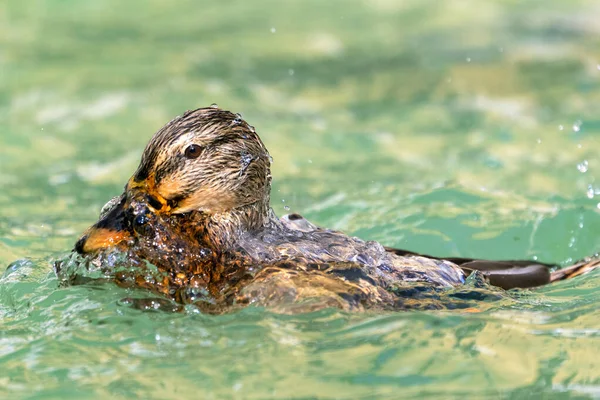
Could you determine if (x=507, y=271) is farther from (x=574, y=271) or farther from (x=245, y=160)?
(x=245, y=160)

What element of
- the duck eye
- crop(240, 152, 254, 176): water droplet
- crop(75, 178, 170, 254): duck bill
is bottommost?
crop(75, 178, 170, 254): duck bill

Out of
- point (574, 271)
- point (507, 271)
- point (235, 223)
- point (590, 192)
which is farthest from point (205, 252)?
point (590, 192)

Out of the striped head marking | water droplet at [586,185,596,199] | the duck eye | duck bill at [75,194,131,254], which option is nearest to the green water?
water droplet at [586,185,596,199]

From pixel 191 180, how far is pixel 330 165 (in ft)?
13.4

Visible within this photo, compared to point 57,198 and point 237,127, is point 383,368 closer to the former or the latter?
point 237,127

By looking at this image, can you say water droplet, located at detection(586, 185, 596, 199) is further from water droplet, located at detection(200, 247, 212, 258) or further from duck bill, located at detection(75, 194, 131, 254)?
duck bill, located at detection(75, 194, 131, 254)

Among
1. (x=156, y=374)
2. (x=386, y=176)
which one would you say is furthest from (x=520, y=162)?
(x=156, y=374)

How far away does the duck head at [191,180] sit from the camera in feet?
16.6

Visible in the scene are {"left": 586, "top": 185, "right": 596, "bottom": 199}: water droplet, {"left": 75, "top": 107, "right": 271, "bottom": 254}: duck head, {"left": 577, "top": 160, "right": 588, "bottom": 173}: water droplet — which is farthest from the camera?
{"left": 577, "top": 160, "right": 588, "bottom": 173}: water droplet

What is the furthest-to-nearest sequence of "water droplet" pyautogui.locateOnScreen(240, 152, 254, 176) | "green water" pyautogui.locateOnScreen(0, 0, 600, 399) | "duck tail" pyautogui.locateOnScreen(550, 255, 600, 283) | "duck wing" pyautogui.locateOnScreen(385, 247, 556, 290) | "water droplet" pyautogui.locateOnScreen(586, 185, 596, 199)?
"water droplet" pyautogui.locateOnScreen(586, 185, 596, 199) → "duck tail" pyautogui.locateOnScreen(550, 255, 600, 283) → "duck wing" pyautogui.locateOnScreen(385, 247, 556, 290) → "water droplet" pyautogui.locateOnScreen(240, 152, 254, 176) → "green water" pyautogui.locateOnScreen(0, 0, 600, 399)

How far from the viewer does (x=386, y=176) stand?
880cm

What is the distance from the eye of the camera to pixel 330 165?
912 cm

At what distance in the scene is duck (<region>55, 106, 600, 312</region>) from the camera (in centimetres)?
494

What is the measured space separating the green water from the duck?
0.44 feet
